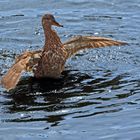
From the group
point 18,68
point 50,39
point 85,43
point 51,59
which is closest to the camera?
point 18,68

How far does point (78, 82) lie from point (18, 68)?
3.67 feet

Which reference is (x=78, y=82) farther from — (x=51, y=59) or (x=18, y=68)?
(x=18, y=68)

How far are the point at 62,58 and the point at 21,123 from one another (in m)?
2.52

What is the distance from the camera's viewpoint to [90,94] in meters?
9.96

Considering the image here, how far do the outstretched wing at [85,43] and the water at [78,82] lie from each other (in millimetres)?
189

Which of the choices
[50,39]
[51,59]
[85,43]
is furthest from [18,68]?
[85,43]

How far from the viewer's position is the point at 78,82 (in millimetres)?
10750

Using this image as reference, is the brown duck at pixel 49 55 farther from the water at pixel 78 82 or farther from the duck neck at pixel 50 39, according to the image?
the water at pixel 78 82

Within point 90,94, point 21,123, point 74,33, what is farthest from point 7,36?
point 21,123

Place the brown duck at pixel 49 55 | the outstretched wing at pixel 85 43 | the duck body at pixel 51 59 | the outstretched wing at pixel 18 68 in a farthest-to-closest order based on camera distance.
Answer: the outstretched wing at pixel 85 43 < the duck body at pixel 51 59 < the brown duck at pixel 49 55 < the outstretched wing at pixel 18 68

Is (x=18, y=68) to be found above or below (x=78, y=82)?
above

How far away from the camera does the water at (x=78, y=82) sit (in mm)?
8570

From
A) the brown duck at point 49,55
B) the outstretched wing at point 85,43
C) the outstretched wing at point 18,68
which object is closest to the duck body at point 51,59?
the brown duck at point 49,55

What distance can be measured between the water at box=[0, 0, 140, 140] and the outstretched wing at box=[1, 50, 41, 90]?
299 mm
